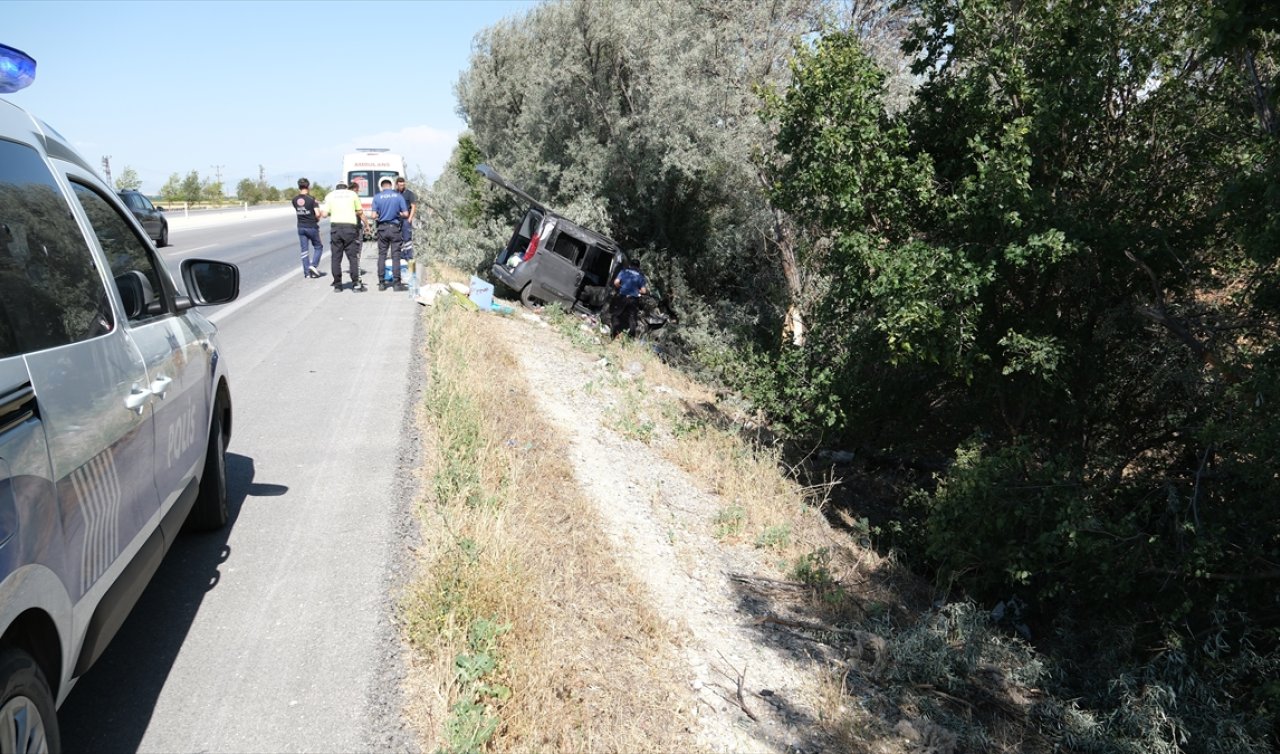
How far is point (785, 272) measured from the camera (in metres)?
19.7

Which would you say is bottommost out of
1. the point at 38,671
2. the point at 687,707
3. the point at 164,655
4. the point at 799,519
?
the point at 799,519

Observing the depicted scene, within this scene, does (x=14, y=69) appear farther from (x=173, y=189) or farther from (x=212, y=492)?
(x=173, y=189)

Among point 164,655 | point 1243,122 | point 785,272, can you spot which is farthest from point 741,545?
point 785,272

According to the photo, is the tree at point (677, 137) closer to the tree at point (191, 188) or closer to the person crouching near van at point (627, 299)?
the person crouching near van at point (627, 299)

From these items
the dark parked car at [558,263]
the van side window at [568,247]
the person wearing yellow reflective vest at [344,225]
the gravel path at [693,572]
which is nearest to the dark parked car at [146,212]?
the person wearing yellow reflective vest at [344,225]

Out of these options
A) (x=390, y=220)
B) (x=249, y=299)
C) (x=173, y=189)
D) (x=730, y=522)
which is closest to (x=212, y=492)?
(x=730, y=522)

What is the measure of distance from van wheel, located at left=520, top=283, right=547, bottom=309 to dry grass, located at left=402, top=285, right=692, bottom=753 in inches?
362

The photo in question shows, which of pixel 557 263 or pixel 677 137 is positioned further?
pixel 677 137

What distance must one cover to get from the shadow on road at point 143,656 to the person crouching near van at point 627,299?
12.0 metres

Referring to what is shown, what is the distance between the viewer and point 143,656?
3699 mm

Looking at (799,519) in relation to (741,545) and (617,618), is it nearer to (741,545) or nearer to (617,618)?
(741,545)

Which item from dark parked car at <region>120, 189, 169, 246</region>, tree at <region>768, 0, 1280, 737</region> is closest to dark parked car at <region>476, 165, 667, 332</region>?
tree at <region>768, 0, 1280, 737</region>

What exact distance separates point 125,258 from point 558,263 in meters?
Answer: 13.0

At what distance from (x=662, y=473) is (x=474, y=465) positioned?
3.78 m
